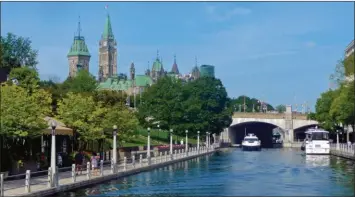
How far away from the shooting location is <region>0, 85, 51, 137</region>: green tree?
35469 millimetres

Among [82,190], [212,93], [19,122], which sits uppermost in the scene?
[212,93]

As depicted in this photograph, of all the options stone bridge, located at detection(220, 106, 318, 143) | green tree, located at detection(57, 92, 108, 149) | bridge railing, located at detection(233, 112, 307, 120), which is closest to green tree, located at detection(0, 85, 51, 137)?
green tree, located at detection(57, 92, 108, 149)

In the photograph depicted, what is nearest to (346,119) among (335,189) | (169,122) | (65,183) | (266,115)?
(169,122)

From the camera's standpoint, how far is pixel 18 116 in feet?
119

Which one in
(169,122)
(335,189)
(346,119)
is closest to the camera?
(335,189)

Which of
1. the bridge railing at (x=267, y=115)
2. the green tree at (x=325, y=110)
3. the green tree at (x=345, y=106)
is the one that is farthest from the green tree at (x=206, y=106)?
the bridge railing at (x=267, y=115)

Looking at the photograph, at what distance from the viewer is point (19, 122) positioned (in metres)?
36.4

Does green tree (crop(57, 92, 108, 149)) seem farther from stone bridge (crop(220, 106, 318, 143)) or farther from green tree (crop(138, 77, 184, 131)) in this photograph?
stone bridge (crop(220, 106, 318, 143))

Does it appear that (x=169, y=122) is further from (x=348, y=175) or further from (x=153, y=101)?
(x=348, y=175)

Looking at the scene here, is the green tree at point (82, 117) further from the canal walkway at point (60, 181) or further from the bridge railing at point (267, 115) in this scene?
the bridge railing at point (267, 115)

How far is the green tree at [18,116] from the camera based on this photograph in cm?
3547

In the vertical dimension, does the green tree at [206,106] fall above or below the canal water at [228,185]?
above

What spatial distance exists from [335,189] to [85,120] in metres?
26.2

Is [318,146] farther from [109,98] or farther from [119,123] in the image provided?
[119,123]
